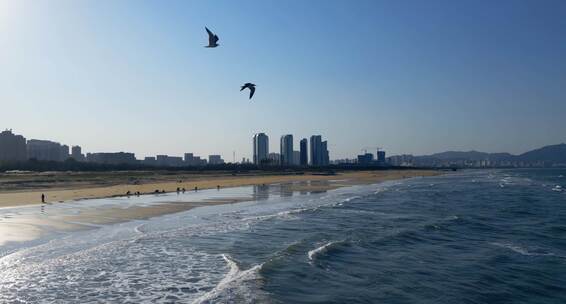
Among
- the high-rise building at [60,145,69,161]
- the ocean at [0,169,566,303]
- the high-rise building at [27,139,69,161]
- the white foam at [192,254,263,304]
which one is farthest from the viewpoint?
the high-rise building at [60,145,69,161]

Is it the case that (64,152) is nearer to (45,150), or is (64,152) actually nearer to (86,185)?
(45,150)

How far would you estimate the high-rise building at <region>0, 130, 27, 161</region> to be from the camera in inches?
5305

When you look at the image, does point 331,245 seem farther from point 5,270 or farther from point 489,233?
point 5,270

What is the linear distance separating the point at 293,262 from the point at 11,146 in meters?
144

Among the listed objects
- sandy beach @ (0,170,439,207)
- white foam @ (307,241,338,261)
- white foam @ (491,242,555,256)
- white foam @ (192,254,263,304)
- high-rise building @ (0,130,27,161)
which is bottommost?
white foam @ (491,242,555,256)

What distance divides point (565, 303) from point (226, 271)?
26.4 feet

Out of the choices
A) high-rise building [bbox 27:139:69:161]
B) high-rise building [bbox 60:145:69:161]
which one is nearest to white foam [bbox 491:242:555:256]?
high-rise building [bbox 27:139:69:161]

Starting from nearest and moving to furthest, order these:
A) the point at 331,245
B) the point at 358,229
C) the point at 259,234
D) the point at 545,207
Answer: the point at 331,245 → the point at 259,234 → the point at 358,229 → the point at 545,207

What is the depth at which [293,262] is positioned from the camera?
14133mm

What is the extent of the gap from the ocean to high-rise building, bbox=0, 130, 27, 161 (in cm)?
13093

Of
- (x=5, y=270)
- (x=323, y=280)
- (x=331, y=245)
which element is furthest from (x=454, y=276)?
(x=5, y=270)

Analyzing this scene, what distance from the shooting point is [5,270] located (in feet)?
41.9

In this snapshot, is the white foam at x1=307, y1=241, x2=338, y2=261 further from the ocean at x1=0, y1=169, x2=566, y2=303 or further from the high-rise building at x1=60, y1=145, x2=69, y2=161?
the high-rise building at x1=60, y1=145, x2=69, y2=161

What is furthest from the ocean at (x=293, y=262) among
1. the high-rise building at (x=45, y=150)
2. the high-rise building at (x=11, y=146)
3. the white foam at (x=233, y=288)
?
the high-rise building at (x=45, y=150)
